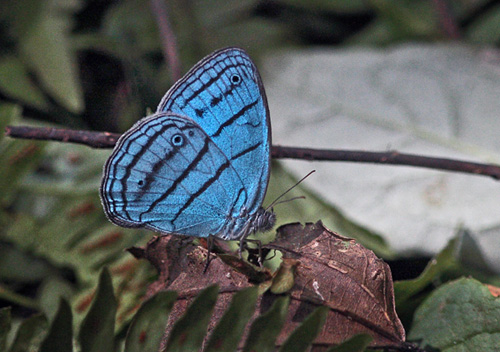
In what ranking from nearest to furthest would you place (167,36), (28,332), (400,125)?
(28,332)
(167,36)
(400,125)

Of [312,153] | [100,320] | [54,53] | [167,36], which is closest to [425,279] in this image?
[312,153]

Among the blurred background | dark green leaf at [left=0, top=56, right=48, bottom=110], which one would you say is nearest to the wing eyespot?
the blurred background

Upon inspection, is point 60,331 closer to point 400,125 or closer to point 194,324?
point 194,324

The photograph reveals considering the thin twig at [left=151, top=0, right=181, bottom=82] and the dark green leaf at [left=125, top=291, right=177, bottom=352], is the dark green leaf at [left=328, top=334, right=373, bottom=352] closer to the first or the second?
the dark green leaf at [left=125, top=291, right=177, bottom=352]

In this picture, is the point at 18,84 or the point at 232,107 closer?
the point at 232,107

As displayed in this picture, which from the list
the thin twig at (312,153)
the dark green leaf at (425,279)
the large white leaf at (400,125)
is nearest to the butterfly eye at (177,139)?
the thin twig at (312,153)

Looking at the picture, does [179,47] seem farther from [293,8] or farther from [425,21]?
[425,21]

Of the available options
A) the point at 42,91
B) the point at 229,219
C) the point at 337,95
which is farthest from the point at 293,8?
the point at 229,219

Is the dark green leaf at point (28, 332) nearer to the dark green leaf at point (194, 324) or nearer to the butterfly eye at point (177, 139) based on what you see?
the dark green leaf at point (194, 324)
